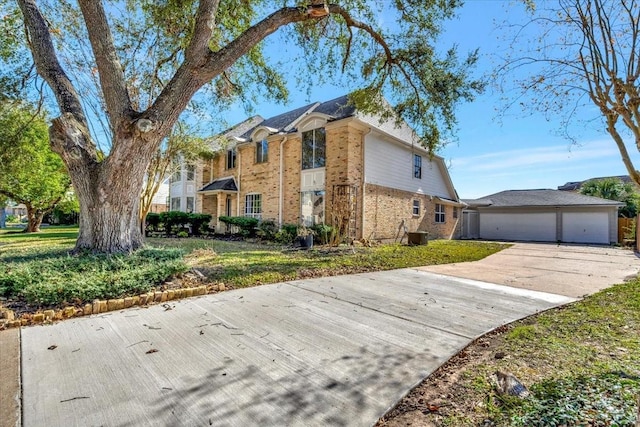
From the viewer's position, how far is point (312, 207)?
15.2 m

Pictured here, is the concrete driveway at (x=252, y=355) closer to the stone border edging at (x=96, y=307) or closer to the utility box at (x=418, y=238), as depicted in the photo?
the stone border edging at (x=96, y=307)

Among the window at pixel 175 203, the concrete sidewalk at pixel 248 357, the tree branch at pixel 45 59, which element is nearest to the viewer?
the concrete sidewalk at pixel 248 357

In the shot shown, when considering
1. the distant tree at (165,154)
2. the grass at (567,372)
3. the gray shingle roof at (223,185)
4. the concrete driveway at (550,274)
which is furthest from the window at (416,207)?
the grass at (567,372)

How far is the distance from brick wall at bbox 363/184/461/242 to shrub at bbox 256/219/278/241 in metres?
4.46

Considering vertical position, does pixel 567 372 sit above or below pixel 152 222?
below

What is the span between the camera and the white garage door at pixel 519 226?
74.1ft

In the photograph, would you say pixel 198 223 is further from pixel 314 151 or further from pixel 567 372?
pixel 567 372

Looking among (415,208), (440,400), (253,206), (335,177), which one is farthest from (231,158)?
(440,400)

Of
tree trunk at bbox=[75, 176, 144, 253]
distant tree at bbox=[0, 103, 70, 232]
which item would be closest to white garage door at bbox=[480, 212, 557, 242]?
tree trunk at bbox=[75, 176, 144, 253]

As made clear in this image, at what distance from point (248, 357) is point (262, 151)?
15909 mm

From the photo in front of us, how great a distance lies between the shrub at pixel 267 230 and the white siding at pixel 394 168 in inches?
202

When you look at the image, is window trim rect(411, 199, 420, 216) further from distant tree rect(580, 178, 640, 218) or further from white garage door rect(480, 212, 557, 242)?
distant tree rect(580, 178, 640, 218)

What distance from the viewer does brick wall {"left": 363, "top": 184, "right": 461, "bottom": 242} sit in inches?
581

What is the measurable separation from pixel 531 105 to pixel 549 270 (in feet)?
21.0
